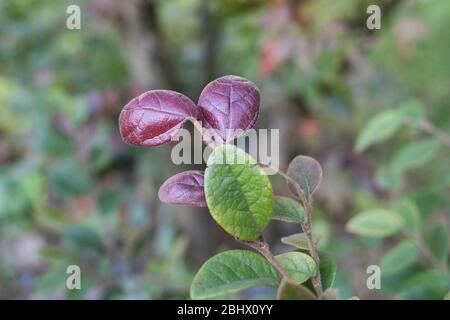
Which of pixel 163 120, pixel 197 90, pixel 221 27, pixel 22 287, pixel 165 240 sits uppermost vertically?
pixel 221 27

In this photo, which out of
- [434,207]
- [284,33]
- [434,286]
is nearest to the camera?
[434,286]

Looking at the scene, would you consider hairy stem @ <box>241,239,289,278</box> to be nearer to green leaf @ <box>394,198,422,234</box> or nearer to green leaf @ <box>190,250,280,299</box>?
green leaf @ <box>190,250,280,299</box>

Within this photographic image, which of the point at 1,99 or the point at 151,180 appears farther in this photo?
the point at 1,99

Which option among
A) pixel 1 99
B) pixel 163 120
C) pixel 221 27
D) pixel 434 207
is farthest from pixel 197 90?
pixel 163 120

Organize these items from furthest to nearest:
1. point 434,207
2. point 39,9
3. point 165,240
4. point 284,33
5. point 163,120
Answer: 1. point 39,9
2. point 284,33
3. point 165,240
4. point 434,207
5. point 163,120

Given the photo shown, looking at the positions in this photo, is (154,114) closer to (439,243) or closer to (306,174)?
(306,174)

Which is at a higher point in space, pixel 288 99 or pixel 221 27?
pixel 221 27

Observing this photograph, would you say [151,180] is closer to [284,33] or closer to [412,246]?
[284,33]
